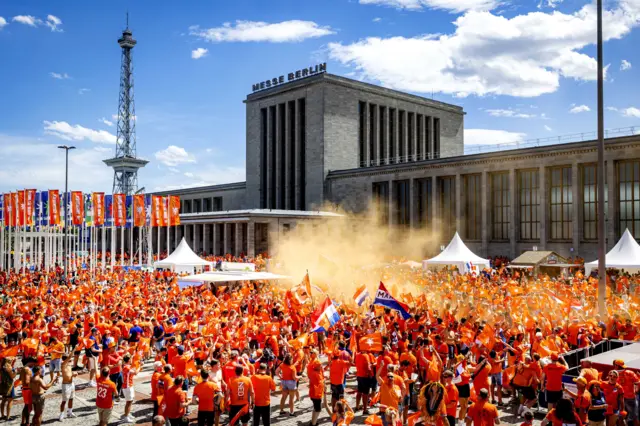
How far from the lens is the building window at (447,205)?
59938 millimetres

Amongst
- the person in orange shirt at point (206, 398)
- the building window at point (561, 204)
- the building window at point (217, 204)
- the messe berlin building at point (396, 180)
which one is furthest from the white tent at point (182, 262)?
the building window at point (217, 204)

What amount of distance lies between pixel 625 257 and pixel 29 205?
4001cm

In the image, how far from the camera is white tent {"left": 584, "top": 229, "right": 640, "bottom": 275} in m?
30.3

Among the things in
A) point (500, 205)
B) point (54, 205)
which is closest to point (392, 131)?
point (500, 205)

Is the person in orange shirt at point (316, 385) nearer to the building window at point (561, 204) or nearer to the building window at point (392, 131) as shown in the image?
the building window at point (561, 204)

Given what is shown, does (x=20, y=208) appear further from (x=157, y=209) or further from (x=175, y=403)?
(x=175, y=403)

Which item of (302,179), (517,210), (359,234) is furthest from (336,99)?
(517,210)

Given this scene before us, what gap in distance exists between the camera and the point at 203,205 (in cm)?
9394

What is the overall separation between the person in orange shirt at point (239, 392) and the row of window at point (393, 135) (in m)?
65.3

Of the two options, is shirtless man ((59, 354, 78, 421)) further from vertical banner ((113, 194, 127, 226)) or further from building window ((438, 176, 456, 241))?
building window ((438, 176, 456, 241))

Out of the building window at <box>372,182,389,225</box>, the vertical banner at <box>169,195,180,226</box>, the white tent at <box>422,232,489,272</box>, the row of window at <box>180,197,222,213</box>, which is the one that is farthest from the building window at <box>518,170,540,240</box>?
the row of window at <box>180,197,222,213</box>

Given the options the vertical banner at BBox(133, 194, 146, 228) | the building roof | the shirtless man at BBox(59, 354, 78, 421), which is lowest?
the shirtless man at BBox(59, 354, 78, 421)

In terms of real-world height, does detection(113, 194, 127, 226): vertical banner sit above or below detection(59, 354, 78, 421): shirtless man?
above

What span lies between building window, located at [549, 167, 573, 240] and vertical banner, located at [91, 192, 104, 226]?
38197 millimetres
